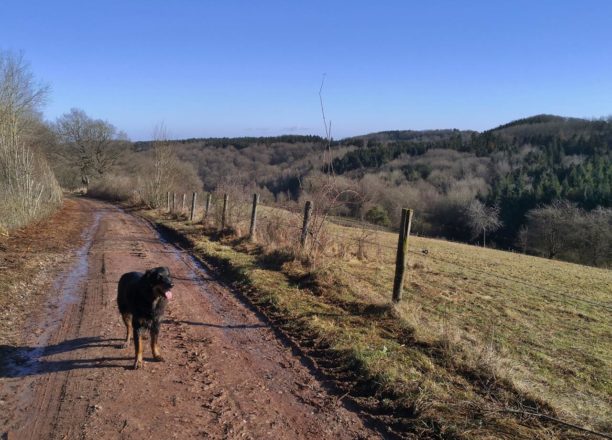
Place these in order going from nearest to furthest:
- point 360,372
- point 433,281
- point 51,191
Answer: point 360,372, point 433,281, point 51,191

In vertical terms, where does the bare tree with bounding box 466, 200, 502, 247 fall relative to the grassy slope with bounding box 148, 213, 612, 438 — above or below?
below

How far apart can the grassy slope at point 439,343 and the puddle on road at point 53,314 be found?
10.5ft

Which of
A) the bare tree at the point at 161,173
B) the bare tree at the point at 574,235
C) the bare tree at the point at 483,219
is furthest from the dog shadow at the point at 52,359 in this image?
the bare tree at the point at 483,219

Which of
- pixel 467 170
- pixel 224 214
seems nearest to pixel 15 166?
pixel 224 214

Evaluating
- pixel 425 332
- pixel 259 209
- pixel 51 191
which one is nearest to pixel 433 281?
pixel 259 209

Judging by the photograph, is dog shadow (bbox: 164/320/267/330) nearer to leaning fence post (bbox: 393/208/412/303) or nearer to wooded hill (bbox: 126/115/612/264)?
leaning fence post (bbox: 393/208/412/303)

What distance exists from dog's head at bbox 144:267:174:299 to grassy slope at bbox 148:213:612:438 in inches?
83.9

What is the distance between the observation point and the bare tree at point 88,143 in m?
62.2

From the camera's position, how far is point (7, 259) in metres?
10.4

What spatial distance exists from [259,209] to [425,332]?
990 centimetres

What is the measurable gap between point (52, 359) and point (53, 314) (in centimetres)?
199

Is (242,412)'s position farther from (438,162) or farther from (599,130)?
(599,130)

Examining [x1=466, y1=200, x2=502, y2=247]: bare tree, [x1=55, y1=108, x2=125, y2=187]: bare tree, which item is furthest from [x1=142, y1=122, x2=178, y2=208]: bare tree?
[x1=466, y1=200, x2=502, y2=247]: bare tree

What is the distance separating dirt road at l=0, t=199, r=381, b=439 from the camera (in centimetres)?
394
